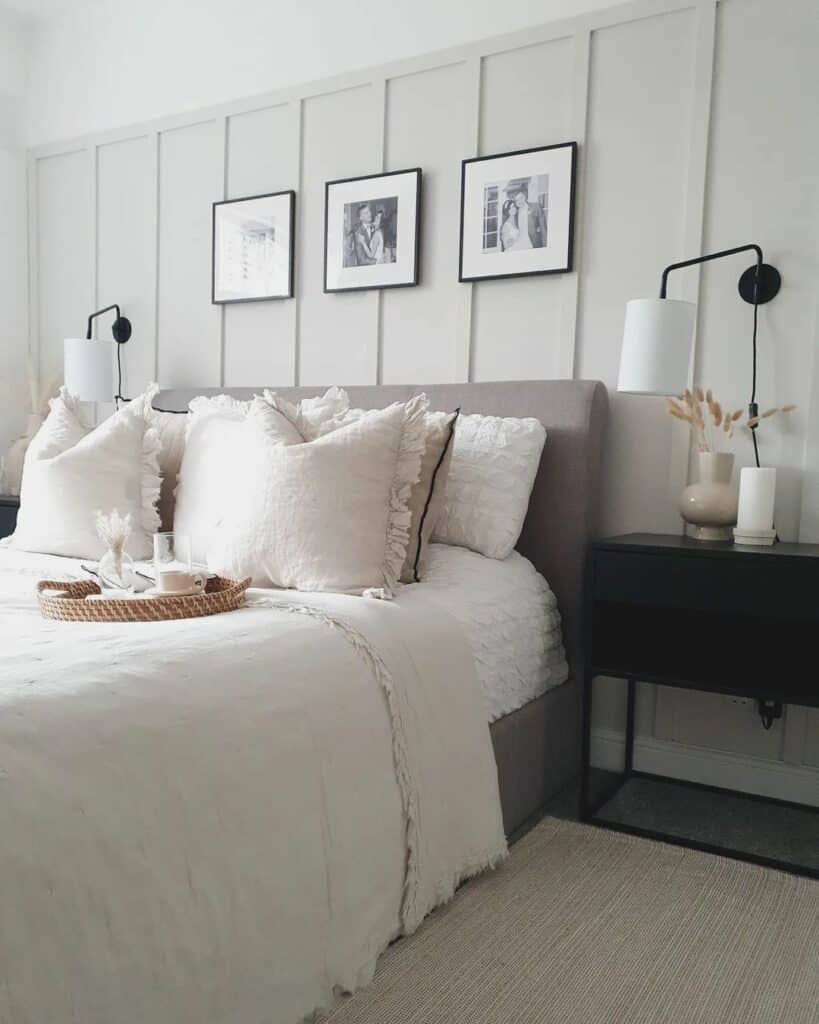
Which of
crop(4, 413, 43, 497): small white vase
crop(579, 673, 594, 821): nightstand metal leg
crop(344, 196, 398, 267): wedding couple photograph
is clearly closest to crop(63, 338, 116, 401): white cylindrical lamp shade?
crop(4, 413, 43, 497): small white vase

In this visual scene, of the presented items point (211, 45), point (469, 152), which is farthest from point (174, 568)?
point (211, 45)

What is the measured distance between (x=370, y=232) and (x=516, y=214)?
56cm

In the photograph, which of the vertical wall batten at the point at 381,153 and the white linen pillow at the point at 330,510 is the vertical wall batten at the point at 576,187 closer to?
the vertical wall batten at the point at 381,153

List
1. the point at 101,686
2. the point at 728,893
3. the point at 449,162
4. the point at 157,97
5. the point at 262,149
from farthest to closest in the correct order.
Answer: the point at 157,97 → the point at 262,149 → the point at 449,162 → the point at 728,893 → the point at 101,686

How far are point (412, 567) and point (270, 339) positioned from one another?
5.09ft

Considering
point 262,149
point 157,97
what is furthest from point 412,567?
point 157,97

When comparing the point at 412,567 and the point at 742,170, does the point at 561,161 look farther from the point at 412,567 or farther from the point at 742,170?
the point at 412,567

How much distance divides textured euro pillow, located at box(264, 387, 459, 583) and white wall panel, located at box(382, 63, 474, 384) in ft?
2.35

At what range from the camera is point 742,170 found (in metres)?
2.38

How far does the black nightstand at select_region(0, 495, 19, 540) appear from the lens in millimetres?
3258

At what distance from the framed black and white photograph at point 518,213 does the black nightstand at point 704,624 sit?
967 millimetres

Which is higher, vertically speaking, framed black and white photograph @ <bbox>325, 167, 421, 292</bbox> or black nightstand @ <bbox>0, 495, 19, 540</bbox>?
framed black and white photograph @ <bbox>325, 167, 421, 292</bbox>

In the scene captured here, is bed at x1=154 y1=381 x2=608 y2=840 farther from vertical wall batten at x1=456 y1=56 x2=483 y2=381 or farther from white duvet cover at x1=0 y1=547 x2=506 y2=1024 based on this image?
white duvet cover at x1=0 y1=547 x2=506 y2=1024

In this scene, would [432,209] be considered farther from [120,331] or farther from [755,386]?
[120,331]
